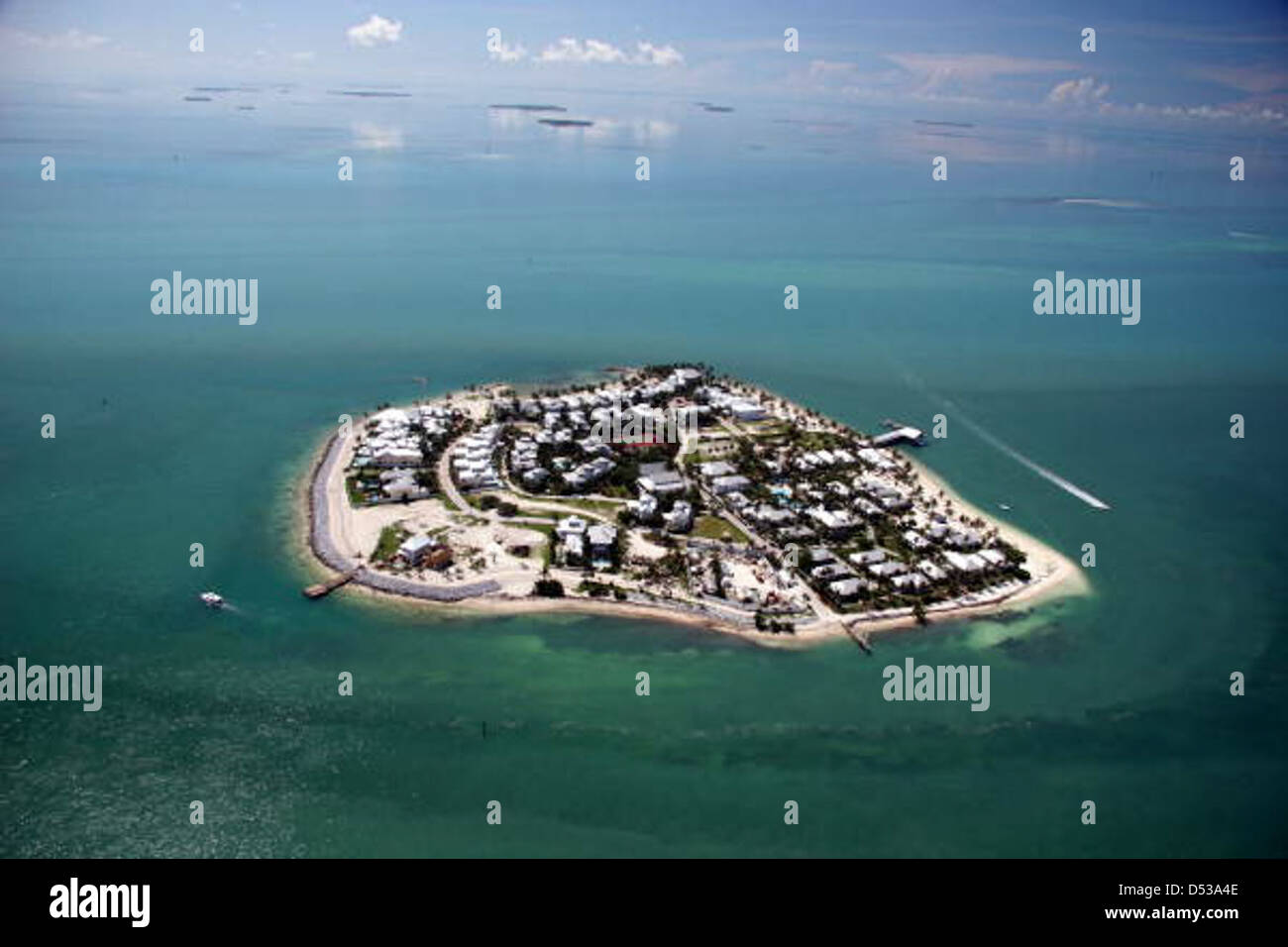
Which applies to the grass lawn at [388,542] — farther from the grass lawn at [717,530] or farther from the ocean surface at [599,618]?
the grass lawn at [717,530]

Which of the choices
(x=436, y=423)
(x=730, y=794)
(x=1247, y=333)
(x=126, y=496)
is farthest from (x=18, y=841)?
(x=1247, y=333)

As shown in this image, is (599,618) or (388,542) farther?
(388,542)

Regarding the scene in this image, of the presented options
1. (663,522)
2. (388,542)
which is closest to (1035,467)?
(663,522)

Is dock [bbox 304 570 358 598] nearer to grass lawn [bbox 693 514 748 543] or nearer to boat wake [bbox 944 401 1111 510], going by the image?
grass lawn [bbox 693 514 748 543]

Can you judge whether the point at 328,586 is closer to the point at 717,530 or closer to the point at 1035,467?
the point at 717,530

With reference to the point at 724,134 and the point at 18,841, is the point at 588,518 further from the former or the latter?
the point at 724,134
